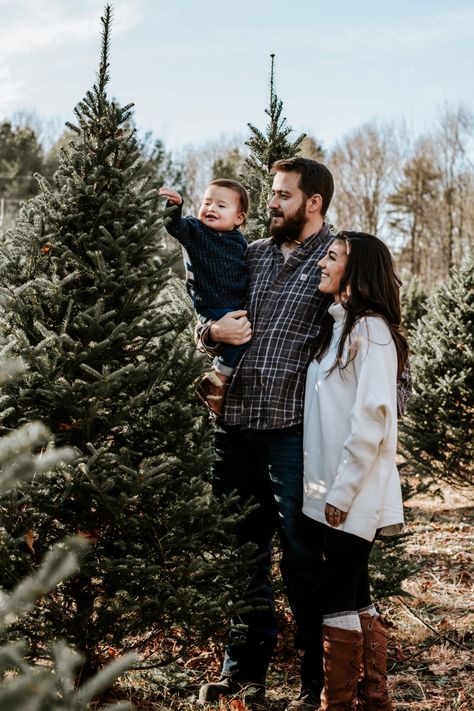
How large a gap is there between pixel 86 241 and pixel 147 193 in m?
0.40

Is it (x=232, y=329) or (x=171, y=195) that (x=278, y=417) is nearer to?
(x=232, y=329)

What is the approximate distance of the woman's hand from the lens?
113 inches

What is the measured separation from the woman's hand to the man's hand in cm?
93

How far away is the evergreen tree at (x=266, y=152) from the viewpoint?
4684mm

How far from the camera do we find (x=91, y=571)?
2885mm

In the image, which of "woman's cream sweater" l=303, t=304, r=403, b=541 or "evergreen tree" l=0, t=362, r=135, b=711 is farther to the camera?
"woman's cream sweater" l=303, t=304, r=403, b=541

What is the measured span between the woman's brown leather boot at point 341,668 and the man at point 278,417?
0.25m

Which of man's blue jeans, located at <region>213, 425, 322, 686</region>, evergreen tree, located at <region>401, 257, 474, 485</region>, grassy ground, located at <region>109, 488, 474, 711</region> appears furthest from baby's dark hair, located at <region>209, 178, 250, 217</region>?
evergreen tree, located at <region>401, 257, 474, 485</region>

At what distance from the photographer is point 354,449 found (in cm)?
287

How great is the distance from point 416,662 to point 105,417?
2638mm

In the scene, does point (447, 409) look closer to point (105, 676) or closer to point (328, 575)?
point (328, 575)

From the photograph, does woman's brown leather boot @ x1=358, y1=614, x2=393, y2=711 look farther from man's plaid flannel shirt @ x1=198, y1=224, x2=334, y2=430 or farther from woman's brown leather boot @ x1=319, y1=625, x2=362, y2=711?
man's plaid flannel shirt @ x1=198, y1=224, x2=334, y2=430

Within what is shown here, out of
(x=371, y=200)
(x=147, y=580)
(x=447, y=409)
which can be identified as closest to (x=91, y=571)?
(x=147, y=580)

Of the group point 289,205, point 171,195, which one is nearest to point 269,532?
point 289,205
